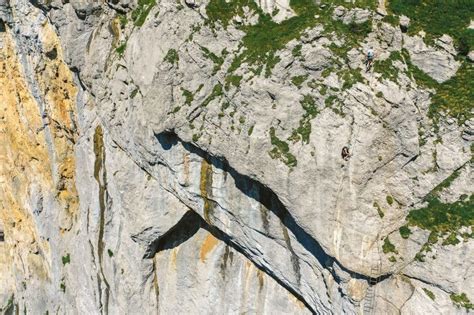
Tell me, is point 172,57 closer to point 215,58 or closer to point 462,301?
point 215,58

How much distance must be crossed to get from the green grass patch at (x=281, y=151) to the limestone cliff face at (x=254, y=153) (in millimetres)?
46

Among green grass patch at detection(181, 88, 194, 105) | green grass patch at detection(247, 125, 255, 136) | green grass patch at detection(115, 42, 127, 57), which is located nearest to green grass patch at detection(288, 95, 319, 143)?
green grass patch at detection(247, 125, 255, 136)

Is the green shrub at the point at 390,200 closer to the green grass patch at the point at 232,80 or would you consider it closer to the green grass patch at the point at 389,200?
the green grass patch at the point at 389,200

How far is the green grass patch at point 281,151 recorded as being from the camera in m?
13.9

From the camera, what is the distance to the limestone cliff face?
13.5 m

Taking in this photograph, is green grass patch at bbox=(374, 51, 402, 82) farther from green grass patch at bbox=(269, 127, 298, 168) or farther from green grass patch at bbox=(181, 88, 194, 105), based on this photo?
green grass patch at bbox=(181, 88, 194, 105)

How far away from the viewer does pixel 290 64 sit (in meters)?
14.3

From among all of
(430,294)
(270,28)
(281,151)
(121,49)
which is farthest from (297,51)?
Result: (430,294)

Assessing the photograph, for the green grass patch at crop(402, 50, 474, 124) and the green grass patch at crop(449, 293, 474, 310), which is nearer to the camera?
the green grass patch at crop(449, 293, 474, 310)

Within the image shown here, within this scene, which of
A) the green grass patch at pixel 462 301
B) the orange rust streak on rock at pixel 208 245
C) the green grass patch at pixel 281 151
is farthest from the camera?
the orange rust streak on rock at pixel 208 245

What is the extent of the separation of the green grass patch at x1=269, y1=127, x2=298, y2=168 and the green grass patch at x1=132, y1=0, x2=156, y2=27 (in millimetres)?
6728

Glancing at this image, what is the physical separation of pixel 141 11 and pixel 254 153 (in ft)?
24.0

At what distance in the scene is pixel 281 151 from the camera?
1409 centimetres

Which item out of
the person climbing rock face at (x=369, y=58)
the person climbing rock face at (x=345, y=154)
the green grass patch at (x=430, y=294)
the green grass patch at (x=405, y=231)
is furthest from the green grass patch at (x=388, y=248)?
the person climbing rock face at (x=369, y=58)
